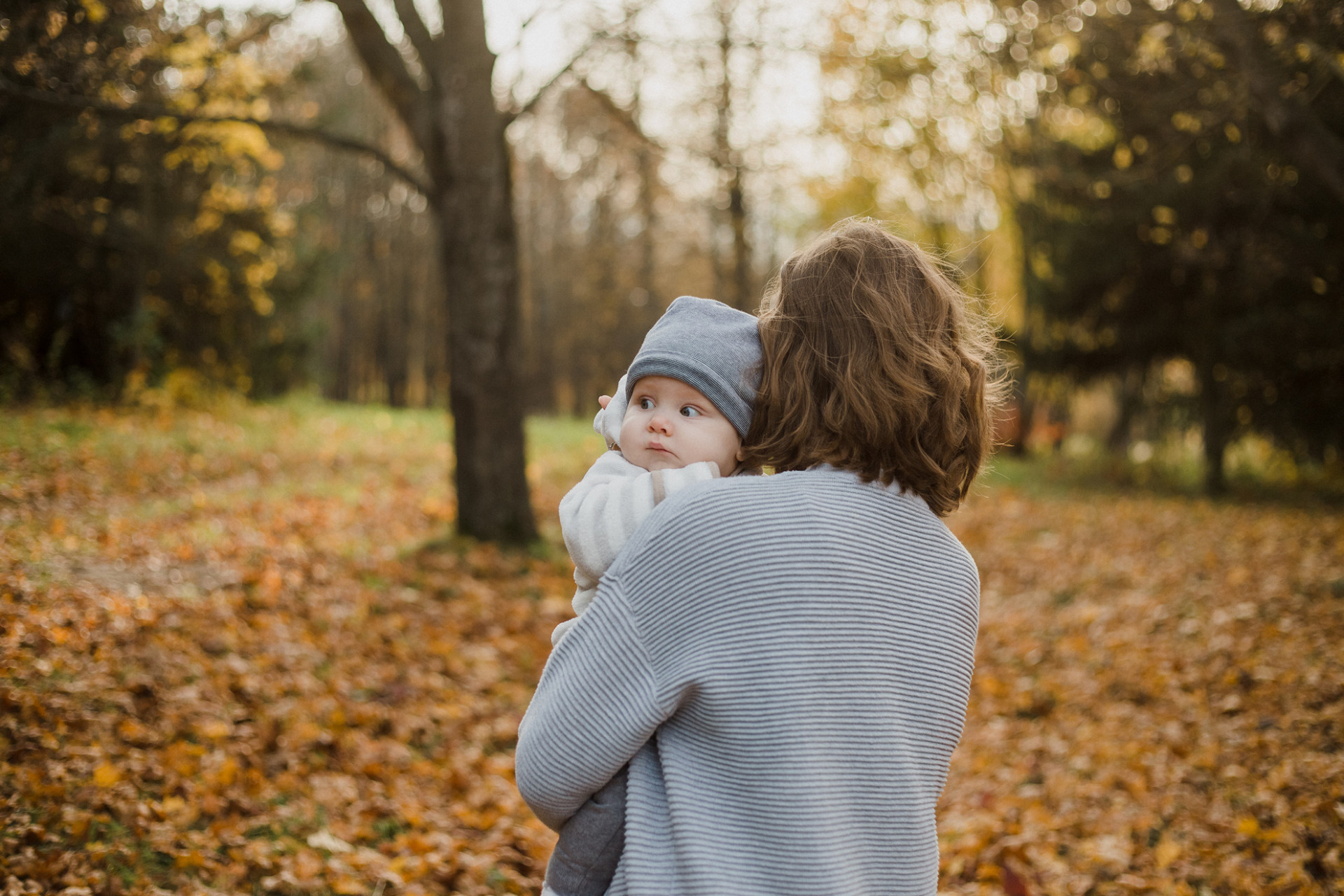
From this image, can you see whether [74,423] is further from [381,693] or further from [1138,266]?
[1138,266]

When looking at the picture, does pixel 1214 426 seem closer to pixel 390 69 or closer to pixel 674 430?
pixel 390 69

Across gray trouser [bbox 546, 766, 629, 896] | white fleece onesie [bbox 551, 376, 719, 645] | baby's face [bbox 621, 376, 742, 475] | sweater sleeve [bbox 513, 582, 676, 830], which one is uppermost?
baby's face [bbox 621, 376, 742, 475]

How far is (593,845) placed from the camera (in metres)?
1.61

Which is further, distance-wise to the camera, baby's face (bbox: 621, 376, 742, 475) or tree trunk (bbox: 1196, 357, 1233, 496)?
tree trunk (bbox: 1196, 357, 1233, 496)

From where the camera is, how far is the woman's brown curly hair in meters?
1.67

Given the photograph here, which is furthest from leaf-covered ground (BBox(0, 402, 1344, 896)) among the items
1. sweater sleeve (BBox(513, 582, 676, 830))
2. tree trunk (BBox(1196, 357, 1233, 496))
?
tree trunk (BBox(1196, 357, 1233, 496))

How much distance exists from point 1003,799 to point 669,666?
4156 mm

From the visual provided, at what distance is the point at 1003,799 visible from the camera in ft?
16.3

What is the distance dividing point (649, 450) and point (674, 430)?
0.21 ft

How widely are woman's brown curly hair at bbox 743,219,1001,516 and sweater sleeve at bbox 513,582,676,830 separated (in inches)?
17.9

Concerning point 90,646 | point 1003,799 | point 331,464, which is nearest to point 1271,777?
point 1003,799

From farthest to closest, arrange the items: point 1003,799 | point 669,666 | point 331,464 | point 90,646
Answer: point 331,464 → point 1003,799 → point 90,646 → point 669,666

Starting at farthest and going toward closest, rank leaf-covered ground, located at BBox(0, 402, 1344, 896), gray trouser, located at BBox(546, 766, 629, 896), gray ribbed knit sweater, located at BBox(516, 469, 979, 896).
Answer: leaf-covered ground, located at BBox(0, 402, 1344, 896) < gray trouser, located at BBox(546, 766, 629, 896) < gray ribbed knit sweater, located at BBox(516, 469, 979, 896)

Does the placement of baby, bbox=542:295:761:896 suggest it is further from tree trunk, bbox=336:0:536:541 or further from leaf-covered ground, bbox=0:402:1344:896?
tree trunk, bbox=336:0:536:541
